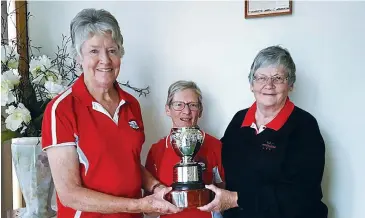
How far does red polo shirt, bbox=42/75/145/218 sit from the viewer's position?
1.29 meters

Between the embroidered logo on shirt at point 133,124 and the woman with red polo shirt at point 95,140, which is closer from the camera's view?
the woman with red polo shirt at point 95,140

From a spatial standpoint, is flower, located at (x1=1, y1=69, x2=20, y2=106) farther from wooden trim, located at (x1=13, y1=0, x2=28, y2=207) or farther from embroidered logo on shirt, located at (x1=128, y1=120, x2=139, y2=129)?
embroidered logo on shirt, located at (x1=128, y1=120, x2=139, y2=129)

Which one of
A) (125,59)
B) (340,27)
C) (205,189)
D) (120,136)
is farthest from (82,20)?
(340,27)

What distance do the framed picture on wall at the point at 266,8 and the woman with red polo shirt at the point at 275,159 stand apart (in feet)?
1.18

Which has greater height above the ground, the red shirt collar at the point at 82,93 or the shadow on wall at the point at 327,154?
the red shirt collar at the point at 82,93

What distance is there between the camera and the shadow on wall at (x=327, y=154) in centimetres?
173

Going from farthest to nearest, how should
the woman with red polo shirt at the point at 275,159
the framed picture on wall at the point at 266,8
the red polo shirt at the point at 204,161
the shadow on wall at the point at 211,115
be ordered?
1. the shadow on wall at the point at 211,115
2. the framed picture on wall at the point at 266,8
3. the red polo shirt at the point at 204,161
4. the woman with red polo shirt at the point at 275,159

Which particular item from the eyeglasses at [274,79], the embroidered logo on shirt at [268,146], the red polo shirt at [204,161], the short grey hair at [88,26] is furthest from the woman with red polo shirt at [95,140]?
the eyeglasses at [274,79]

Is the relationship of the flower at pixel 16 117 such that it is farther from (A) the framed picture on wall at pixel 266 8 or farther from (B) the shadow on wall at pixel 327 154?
(B) the shadow on wall at pixel 327 154

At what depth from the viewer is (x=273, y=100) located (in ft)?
4.85

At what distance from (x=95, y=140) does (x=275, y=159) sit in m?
0.61

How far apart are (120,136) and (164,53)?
2.57 ft

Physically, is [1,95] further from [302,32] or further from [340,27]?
[340,27]

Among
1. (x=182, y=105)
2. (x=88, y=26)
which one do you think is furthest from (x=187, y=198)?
(x=88, y=26)
